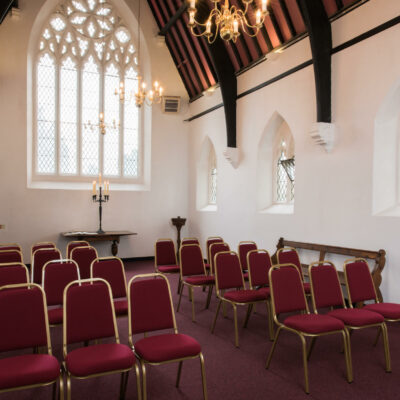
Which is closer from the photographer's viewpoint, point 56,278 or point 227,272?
point 56,278

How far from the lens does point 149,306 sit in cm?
332

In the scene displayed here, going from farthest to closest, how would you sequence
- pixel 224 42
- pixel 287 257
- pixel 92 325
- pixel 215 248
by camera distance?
pixel 224 42
pixel 215 248
pixel 287 257
pixel 92 325

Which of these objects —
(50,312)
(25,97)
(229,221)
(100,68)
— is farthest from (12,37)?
(50,312)

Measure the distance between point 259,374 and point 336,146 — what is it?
4.11 m

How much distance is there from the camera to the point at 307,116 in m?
7.03

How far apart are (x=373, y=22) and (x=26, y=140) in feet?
25.7

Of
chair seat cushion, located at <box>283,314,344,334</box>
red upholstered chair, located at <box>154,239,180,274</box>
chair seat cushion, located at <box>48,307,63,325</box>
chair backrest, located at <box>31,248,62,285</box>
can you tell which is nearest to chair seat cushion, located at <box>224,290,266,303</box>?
chair seat cushion, located at <box>283,314,344,334</box>

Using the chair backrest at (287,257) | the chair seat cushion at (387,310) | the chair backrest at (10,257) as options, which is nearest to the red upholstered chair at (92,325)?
the chair seat cushion at (387,310)

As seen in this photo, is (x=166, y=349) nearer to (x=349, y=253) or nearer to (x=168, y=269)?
(x=168, y=269)

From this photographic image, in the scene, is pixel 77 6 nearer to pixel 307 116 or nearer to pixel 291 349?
pixel 307 116

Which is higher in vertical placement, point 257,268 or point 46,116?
point 46,116

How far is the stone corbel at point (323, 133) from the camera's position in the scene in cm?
636

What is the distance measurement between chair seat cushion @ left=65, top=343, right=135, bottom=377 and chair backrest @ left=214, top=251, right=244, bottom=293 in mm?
2122

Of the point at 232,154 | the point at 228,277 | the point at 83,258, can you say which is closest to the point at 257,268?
the point at 228,277
